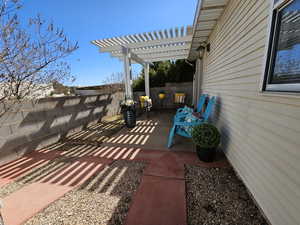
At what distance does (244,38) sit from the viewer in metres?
1.71

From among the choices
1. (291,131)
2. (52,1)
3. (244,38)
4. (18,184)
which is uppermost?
(52,1)

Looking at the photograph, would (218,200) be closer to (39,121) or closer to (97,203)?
(97,203)

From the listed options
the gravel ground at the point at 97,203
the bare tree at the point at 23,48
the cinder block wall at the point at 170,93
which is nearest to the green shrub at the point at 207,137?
the gravel ground at the point at 97,203

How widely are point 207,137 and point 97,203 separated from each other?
5.82ft

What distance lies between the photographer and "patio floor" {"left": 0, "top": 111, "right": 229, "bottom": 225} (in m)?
1.32

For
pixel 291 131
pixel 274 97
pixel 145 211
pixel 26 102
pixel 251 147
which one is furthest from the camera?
pixel 26 102

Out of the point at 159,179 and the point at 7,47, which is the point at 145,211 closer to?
the point at 159,179

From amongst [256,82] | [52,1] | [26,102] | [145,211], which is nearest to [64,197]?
[145,211]

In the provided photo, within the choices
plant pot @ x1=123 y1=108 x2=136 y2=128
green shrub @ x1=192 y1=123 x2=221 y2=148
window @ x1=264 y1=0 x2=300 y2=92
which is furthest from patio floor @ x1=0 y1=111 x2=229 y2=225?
window @ x1=264 y1=0 x2=300 y2=92

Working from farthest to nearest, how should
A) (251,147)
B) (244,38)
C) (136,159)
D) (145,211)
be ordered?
(136,159) → (244,38) → (251,147) → (145,211)

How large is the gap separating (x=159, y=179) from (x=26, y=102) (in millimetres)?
3050

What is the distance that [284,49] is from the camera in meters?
1.08

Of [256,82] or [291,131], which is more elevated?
[256,82]

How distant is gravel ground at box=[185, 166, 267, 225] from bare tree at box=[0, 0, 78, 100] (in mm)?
2212
